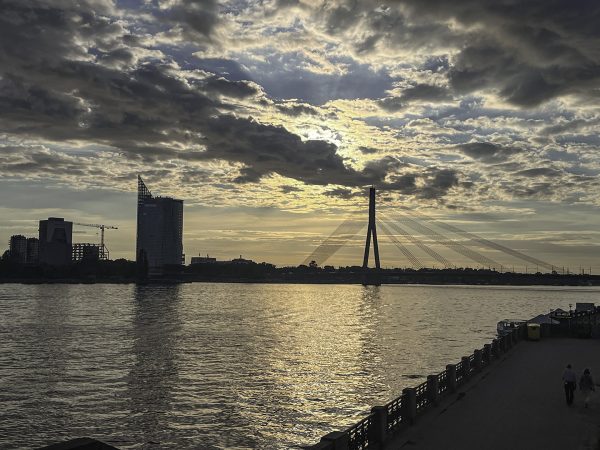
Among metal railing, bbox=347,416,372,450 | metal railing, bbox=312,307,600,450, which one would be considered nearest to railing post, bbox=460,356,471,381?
metal railing, bbox=312,307,600,450

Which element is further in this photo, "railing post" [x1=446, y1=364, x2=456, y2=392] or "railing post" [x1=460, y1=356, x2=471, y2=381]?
"railing post" [x1=460, y1=356, x2=471, y2=381]

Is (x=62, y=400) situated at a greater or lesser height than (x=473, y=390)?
lesser

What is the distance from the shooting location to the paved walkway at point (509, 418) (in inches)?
741

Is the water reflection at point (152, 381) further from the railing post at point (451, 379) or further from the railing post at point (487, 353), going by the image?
the railing post at point (487, 353)

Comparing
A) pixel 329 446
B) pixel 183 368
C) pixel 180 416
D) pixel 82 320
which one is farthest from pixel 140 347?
pixel 329 446

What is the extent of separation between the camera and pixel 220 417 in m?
33.6

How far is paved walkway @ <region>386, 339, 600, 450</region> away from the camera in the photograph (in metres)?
18.8

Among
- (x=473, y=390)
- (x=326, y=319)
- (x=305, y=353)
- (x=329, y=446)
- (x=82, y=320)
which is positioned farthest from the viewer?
(x=326, y=319)

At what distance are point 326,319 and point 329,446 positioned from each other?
3756 inches

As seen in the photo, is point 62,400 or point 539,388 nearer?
point 539,388

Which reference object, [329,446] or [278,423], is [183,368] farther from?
[329,446]

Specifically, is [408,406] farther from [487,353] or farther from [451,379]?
[487,353]

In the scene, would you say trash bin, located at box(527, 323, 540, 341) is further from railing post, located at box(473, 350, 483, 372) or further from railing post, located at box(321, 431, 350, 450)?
railing post, located at box(321, 431, 350, 450)

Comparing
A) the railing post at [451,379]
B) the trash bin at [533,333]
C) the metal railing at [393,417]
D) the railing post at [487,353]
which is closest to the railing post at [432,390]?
the railing post at [451,379]
